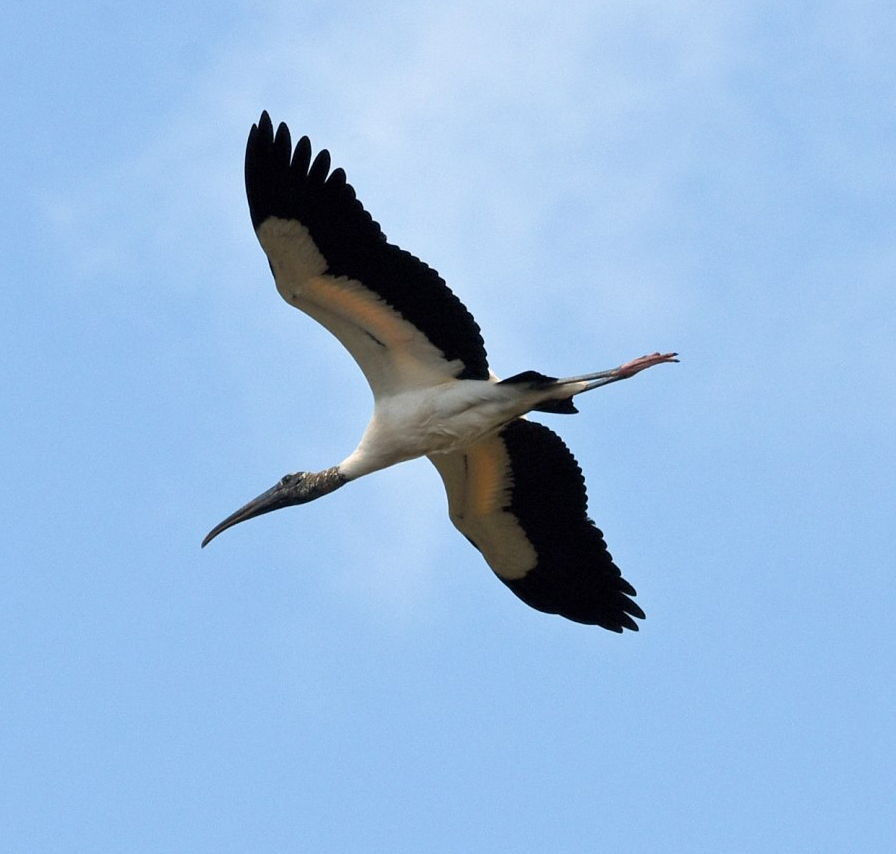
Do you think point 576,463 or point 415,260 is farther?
point 576,463

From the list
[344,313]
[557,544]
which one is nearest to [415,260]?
[344,313]

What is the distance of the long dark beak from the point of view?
16.3 m

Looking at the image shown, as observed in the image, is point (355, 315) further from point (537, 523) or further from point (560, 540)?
point (560, 540)

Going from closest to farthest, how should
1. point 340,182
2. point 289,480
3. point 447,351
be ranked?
point 340,182
point 447,351
point 289,480

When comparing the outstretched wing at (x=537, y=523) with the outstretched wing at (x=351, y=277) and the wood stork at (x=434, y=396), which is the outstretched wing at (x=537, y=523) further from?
the outstretched wing at (x=351, y=277)

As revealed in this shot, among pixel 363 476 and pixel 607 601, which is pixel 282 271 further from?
pixel 607 601

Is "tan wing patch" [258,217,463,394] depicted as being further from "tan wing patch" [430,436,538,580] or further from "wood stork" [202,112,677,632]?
"tan wing patch" [430,436,538,580]

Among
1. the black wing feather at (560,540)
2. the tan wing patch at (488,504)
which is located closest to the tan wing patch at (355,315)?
the tan wing patch at (488,504)

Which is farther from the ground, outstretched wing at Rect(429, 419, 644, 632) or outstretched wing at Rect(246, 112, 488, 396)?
outstretched wing at Rect(246, 112, 488, 396)

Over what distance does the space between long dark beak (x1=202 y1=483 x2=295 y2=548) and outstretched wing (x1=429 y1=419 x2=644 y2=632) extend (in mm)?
1262

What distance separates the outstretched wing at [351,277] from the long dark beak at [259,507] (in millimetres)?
1336

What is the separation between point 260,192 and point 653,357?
3.30 metres

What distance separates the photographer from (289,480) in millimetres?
16250

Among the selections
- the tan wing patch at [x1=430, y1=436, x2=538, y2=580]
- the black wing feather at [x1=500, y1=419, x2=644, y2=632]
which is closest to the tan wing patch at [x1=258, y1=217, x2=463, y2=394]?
the tan wing patch at [x1=430, y1=436, x2=538, y2=580]
